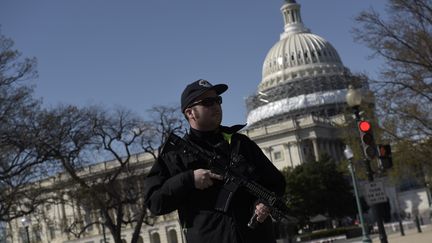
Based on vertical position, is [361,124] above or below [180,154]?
above

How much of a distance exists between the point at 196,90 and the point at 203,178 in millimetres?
745

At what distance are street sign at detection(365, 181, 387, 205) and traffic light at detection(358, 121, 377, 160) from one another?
1260 mm

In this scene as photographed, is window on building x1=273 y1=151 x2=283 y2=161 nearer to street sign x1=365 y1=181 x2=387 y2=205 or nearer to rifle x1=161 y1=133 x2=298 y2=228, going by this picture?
street sign x1=365 y1=181 x2=387 y2=205

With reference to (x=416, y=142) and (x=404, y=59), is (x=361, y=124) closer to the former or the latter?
(x=404, y=59)

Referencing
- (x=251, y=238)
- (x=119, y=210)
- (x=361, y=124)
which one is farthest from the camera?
(x=119, y=210)

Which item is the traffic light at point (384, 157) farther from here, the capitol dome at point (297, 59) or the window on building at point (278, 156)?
the capitol dome at point (297, 59)

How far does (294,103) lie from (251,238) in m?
130

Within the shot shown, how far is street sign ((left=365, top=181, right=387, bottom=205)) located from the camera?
18.8 metres

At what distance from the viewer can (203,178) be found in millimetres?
5289

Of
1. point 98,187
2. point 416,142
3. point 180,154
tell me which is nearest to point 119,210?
point 98,187

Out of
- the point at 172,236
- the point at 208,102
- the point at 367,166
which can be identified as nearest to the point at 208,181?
the point at 208,102

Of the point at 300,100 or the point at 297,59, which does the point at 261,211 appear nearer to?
the point at 300,100

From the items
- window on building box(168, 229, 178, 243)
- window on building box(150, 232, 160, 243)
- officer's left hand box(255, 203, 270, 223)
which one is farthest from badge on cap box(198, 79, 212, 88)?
window on building box(150, 232, 160, 243)

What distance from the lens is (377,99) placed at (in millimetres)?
31953
